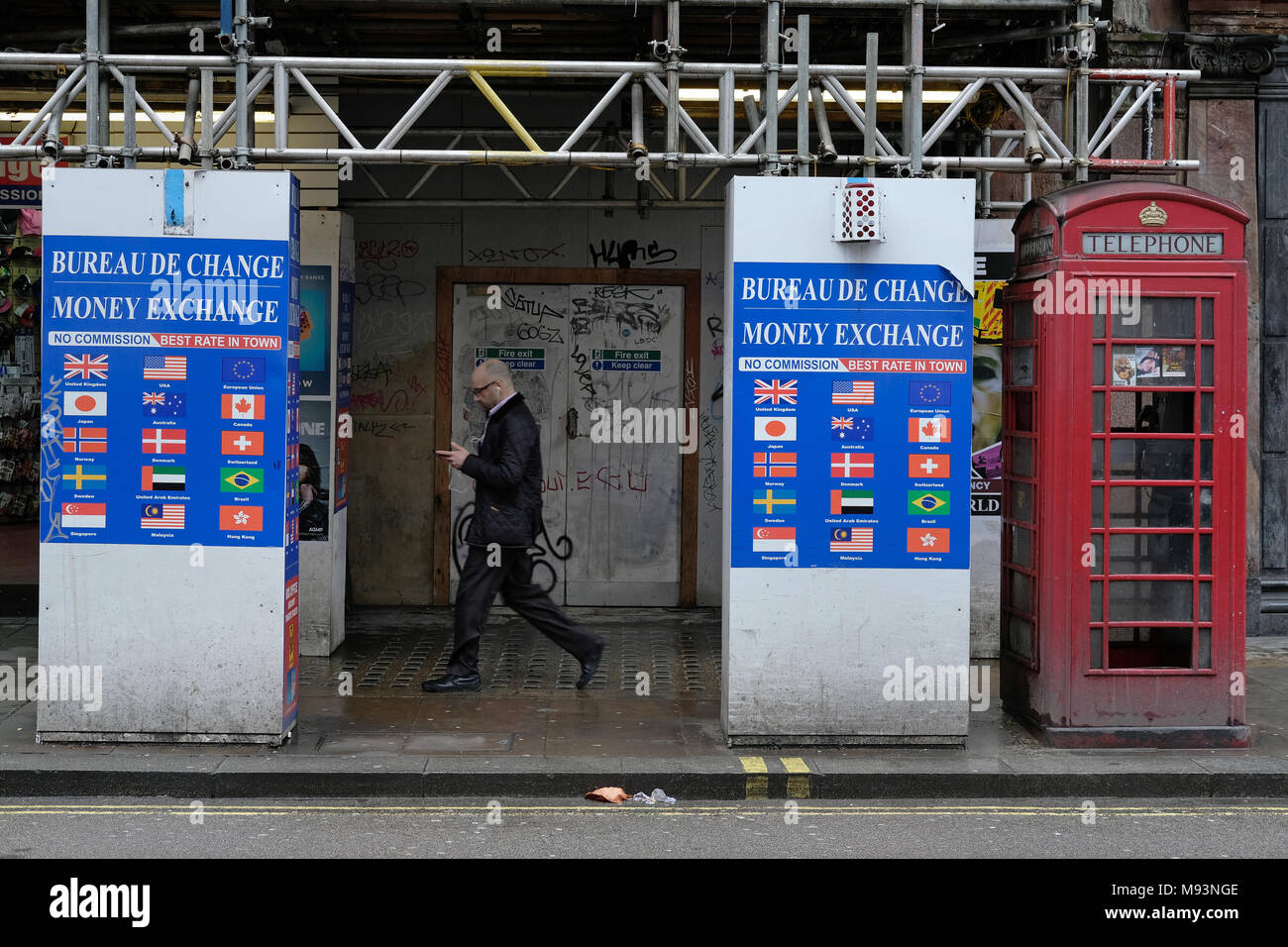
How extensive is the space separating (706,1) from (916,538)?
126 inches

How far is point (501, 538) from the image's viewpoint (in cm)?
919

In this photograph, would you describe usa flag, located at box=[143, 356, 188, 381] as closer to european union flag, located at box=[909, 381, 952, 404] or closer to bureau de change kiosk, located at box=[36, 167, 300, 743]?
bureau de change kiosk, located at box=[36, 167, 300, 743]

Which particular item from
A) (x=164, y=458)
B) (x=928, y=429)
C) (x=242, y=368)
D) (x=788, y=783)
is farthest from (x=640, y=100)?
(x=788, y=783)

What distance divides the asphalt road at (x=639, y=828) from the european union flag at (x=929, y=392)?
6.88 feet

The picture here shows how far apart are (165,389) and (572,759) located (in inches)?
113

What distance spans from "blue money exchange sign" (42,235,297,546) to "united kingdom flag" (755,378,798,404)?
8.26 feet

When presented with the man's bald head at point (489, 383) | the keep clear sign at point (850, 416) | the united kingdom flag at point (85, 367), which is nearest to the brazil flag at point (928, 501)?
the keep clear sign at point (850, 416)

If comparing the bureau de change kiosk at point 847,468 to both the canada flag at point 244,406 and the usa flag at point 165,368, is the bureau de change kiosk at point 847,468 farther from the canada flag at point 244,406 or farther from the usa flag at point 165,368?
the usa flag at point 165,368

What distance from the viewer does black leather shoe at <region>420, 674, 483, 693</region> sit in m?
9.25

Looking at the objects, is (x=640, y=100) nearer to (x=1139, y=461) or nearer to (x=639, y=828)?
(x=1139, y=461)

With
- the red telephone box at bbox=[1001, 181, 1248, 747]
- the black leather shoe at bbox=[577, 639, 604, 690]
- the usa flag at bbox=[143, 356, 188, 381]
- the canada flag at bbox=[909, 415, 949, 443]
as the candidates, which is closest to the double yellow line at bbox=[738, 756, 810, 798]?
the red telephone box at bbox=[1001, 181, 1248, 747]

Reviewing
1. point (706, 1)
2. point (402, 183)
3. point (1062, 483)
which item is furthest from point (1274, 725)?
point (402, 183)

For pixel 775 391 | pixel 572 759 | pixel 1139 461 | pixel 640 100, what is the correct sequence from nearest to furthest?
pixel 572 759 < pixel 775 391 < pixel 1139 461 < pixel 640 100

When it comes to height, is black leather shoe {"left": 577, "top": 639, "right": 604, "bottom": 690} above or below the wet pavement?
above
